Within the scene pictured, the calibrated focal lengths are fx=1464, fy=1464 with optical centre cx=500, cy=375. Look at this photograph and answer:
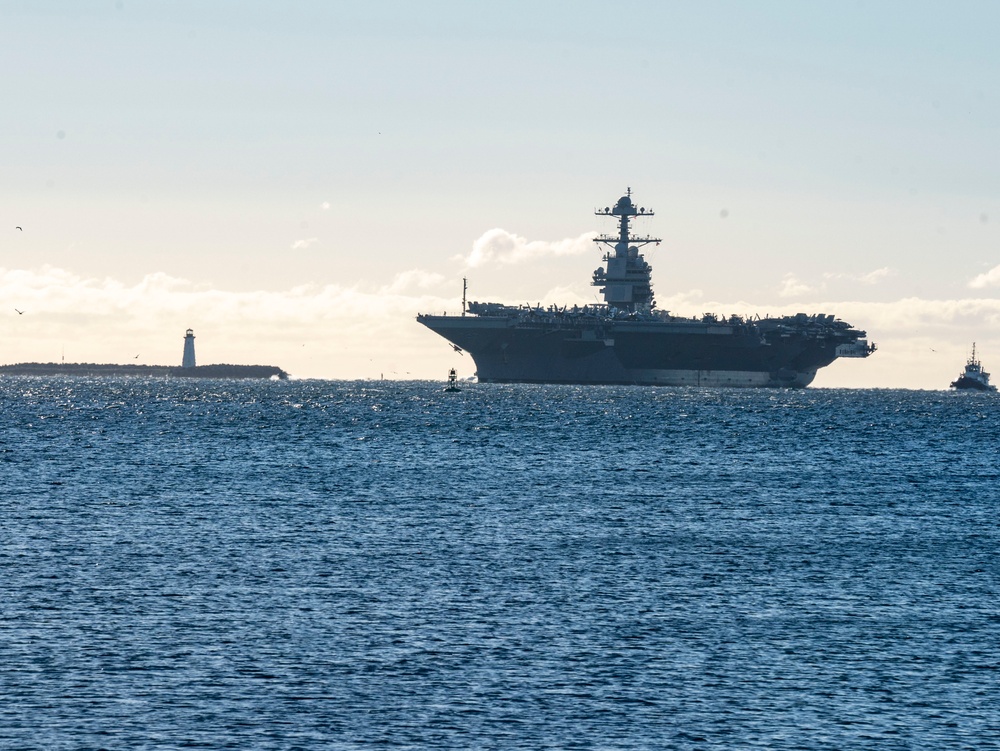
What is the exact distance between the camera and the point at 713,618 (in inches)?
1164

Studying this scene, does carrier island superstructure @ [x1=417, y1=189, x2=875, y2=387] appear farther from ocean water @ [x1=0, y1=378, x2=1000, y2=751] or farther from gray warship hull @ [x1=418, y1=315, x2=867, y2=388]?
ocean water @ [x1=0, y1=378, x2=1000, y2=751]

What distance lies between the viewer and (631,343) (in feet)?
630

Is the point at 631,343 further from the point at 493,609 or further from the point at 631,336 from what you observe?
the point at 493,609

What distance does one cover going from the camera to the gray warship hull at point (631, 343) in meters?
190

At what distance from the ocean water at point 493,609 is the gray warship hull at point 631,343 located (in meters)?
121

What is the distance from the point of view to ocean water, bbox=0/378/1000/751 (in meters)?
21.5

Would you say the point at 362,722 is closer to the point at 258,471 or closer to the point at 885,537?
the point at 885,537

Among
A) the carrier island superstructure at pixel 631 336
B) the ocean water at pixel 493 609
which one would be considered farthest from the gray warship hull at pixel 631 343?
the ocean water at pixel 493 609

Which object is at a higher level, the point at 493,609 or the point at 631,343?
the point at 631,343

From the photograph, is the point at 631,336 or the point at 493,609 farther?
the point at 631,336

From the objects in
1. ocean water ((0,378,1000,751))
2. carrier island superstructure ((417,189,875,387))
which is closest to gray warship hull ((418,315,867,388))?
carrier island superstructure ((417,189,875,387))

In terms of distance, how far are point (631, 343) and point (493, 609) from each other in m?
163

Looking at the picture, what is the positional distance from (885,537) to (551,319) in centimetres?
14594

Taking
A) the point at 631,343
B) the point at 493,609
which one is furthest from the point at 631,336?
the point at 493,609
